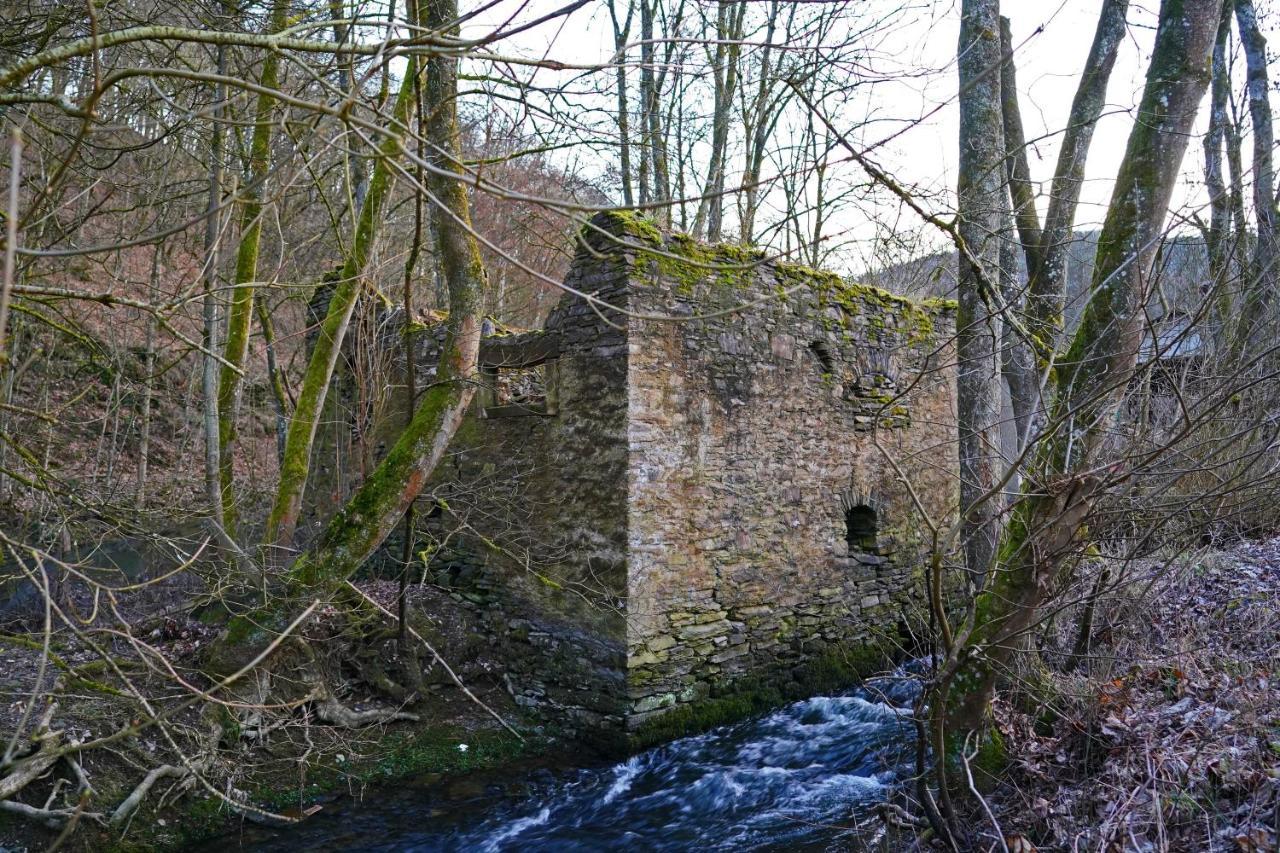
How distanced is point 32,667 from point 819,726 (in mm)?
6132

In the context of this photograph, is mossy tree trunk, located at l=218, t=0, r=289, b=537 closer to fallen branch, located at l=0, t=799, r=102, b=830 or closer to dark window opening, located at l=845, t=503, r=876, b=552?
fallen branch, located at l=0, t=799, r=102, b=830

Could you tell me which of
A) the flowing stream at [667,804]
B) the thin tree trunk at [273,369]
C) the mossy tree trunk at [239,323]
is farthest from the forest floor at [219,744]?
the thin tree trunk at [273,369]

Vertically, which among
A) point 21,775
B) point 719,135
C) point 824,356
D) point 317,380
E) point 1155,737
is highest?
point 719,135

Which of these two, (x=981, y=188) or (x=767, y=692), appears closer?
(x=981, y=188)

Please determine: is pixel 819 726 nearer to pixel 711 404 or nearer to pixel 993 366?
pixel 711 404

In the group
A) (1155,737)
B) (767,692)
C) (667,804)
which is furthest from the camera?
(767,692)

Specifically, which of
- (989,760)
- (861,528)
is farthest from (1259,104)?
(989,760)

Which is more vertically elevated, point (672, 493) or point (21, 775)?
point (672, 493)

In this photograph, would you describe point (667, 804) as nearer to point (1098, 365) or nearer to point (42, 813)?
point (42, 813)

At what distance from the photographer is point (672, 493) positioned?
22.2 feet

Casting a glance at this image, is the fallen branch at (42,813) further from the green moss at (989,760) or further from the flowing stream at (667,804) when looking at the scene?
the green moss at (989,760)

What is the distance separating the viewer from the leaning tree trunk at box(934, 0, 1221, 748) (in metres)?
3.80

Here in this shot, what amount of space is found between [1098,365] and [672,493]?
11.2 feet

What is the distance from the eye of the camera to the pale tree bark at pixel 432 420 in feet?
19.7
